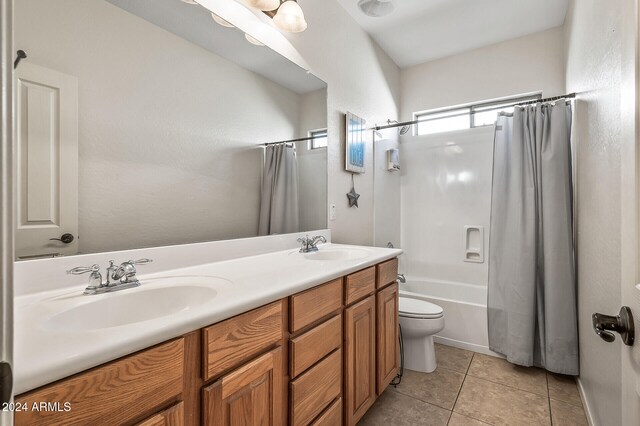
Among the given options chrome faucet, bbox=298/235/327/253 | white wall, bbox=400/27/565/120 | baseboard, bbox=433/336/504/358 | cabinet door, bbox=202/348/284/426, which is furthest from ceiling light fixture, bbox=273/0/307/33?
baseboard, bbox=433/336/504/358

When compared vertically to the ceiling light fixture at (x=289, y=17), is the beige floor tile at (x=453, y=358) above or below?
below

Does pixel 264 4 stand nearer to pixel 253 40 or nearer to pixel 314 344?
pixel 253 40

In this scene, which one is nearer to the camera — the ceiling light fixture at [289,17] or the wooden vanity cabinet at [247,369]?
the wooden vanity cabinet at [247,369]

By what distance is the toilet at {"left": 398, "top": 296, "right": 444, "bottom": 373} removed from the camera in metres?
2.07

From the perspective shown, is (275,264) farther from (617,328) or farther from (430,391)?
(430,391)

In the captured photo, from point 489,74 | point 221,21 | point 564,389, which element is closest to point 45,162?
point 221,21

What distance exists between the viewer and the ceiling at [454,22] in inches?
94.2

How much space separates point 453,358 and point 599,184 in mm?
1585

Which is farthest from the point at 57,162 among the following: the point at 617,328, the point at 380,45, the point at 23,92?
the point at 380,45

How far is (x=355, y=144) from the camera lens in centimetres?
248

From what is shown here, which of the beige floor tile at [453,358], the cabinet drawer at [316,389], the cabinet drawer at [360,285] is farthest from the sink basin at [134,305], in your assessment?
the beige floor tile at [453,358]

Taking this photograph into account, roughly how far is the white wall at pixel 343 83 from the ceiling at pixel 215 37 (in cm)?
22

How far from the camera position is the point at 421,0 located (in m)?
2.32

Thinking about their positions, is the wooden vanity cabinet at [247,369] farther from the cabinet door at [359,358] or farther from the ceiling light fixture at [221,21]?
the ceiling light fixture at [221,21]
